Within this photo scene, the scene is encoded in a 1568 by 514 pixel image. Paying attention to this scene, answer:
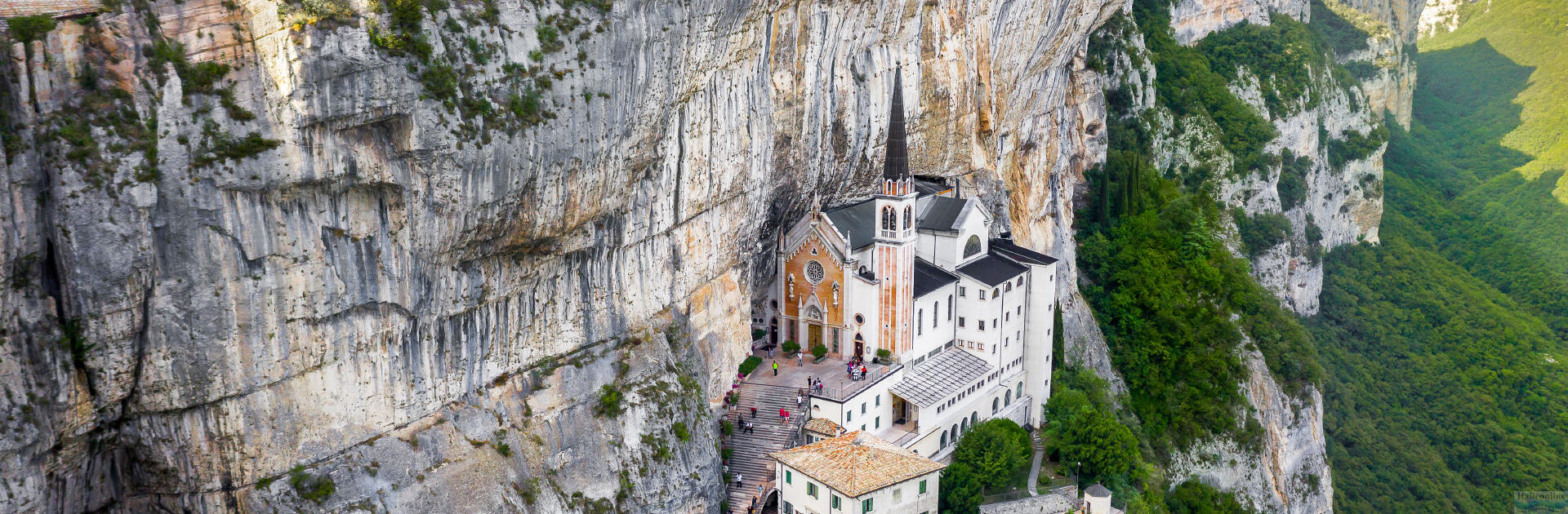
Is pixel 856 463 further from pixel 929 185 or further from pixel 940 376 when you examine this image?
pixel 929 185

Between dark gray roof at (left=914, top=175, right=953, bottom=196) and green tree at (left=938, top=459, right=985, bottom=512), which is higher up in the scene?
dark gray roof at (left=914, top=175, right=953, bottom=196)

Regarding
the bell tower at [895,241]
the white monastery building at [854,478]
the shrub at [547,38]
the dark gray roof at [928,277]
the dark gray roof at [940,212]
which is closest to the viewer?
the shrub at [547,38]

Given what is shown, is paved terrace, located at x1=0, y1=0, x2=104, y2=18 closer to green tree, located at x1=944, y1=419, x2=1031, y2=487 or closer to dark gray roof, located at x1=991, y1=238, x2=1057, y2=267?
green tree, located at x1=944, y1=419, x2=1031, y2=487

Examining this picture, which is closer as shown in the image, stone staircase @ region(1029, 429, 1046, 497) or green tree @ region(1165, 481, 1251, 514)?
stone staircase @ region(1029, 429, 1046, 497)

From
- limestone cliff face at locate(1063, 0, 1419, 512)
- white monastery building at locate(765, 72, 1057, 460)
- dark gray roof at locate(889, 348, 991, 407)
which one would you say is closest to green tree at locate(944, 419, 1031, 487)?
white monastery building at locate(765, 72, 1057, 460)

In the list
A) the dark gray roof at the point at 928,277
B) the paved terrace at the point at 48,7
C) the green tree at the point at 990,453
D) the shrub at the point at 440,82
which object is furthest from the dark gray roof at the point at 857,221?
the paved terrace at the point at 48,7

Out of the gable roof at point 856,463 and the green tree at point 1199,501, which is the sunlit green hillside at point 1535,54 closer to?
the green tree at point 1199,501

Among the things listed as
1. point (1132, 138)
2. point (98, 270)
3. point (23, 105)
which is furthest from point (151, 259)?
point (1132, 138)

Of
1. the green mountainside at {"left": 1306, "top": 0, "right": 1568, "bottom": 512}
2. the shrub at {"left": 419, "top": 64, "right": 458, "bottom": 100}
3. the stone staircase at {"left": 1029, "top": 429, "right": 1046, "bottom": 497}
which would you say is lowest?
the green mountainside at {"left": 1306, "top": 0, "right": 1568, "bottom": 512}
